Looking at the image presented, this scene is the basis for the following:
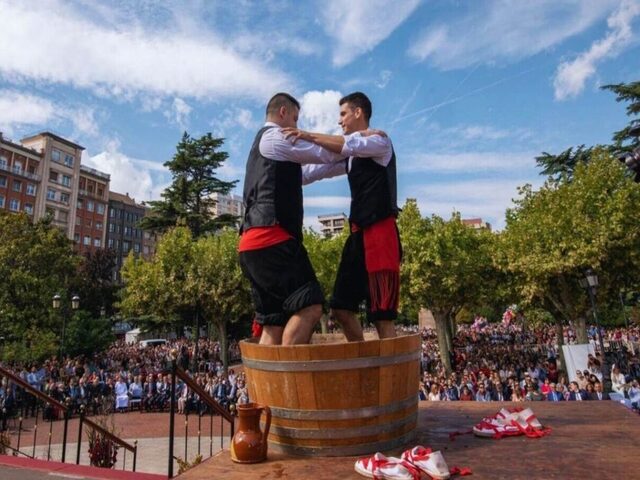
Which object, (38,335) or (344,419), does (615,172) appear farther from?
(38,335)

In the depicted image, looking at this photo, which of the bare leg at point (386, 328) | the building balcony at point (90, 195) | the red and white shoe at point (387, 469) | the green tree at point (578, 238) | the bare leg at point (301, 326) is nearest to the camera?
the red and white shoe at point (387, 469)

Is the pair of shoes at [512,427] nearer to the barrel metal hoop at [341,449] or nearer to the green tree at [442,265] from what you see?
the barrel metal hoop at [341,449]

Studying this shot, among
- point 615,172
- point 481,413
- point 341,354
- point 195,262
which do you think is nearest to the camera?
point 341,354

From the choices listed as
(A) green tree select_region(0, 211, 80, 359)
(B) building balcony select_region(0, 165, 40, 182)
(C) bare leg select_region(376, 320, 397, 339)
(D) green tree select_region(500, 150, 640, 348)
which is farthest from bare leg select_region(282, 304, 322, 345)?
(B) building balcony select_region(0, 165, 40, 182)

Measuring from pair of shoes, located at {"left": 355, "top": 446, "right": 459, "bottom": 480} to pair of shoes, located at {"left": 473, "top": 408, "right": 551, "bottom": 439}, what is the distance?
979mm

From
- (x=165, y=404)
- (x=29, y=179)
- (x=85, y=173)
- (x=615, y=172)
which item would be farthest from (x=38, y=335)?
(x=85, y=173)

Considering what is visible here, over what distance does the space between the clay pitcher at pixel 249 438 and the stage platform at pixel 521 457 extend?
61mm

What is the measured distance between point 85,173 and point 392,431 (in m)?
77.4

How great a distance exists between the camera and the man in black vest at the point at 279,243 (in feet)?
11.1

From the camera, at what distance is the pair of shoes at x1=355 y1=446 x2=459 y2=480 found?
2.52 meters

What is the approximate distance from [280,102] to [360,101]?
75cm

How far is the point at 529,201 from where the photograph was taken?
22.0m

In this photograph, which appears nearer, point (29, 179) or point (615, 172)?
point (615, 172)

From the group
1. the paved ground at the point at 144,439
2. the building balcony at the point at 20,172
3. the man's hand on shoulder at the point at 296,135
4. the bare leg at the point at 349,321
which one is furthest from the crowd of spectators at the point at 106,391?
the building balcony at the point at 20,172
